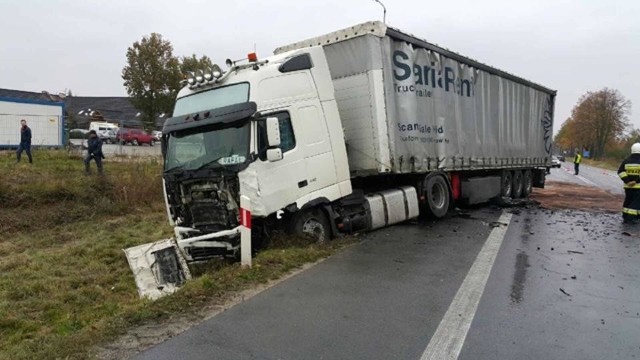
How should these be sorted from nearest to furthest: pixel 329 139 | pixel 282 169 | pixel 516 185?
pixel 282 169 → pixel 329 139 → pixel 516 185

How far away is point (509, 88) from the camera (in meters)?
14.1

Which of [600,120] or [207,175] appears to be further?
[600,120]

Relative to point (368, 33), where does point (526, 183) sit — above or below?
below

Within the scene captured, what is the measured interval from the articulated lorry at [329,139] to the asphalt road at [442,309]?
1250mm

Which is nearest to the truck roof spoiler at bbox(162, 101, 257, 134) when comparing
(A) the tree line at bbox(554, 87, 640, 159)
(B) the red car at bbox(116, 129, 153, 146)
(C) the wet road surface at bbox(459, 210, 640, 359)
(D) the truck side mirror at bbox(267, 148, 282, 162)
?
(D) the truck side mirror at bbox(267, 148, 282, 162)

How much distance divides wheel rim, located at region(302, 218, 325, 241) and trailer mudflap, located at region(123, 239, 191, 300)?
6.18ft

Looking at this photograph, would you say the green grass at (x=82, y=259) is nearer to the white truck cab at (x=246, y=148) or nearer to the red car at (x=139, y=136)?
the white truck cab at (x=246, y=148)

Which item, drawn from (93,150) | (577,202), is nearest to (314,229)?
(93,150)

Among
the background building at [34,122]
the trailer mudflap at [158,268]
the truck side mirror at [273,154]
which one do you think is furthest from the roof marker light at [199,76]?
Result: the background building at [34,122]

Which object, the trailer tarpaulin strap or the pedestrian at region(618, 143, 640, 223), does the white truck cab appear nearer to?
the trailer tarpaulin strap

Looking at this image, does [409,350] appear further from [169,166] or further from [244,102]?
[169,166]

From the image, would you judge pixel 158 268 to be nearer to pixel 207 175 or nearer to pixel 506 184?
pixel 207 175

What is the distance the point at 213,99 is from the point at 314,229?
2.56 meters

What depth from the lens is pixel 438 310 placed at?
15.2 ft
